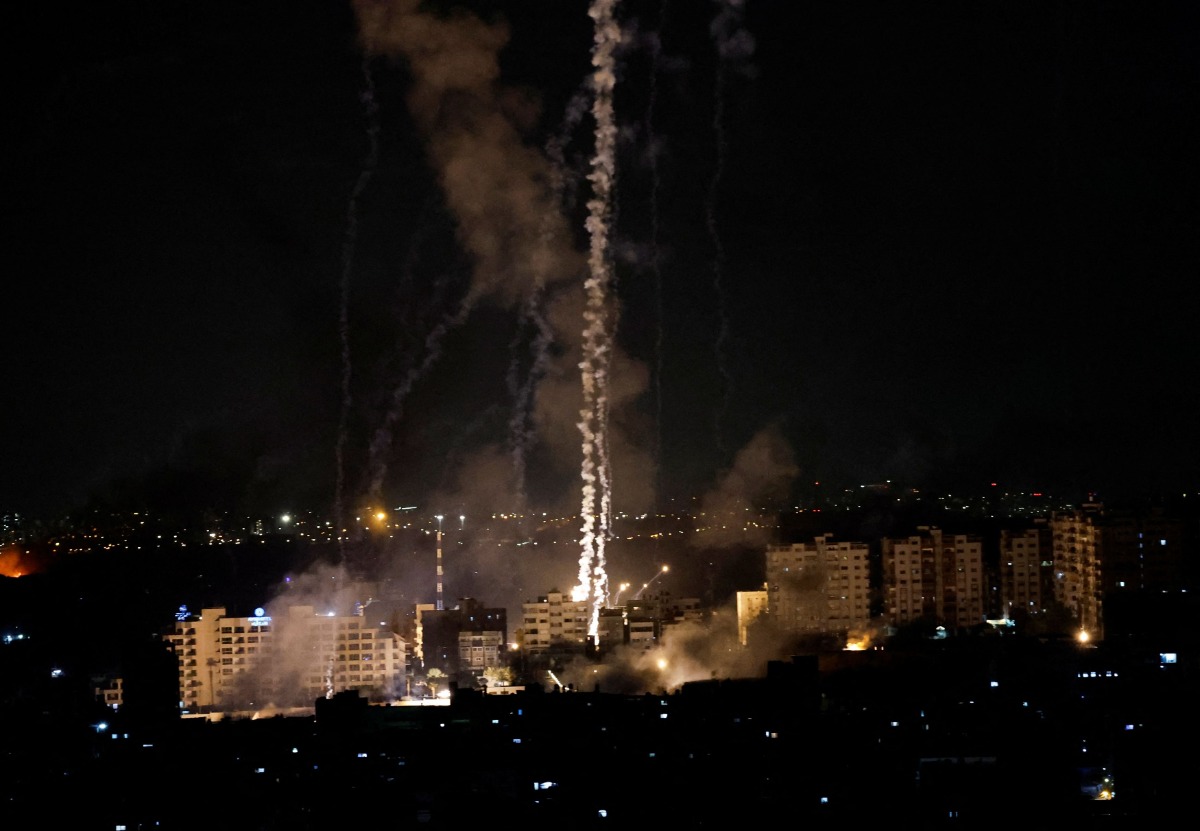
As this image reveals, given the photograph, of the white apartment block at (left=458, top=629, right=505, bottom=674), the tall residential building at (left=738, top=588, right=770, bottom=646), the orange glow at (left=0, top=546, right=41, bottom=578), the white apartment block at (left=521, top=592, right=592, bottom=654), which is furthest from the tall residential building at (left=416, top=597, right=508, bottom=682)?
the orange glow at (left=0, top=546, right=41, bottom=578)

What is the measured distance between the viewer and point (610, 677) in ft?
32.6

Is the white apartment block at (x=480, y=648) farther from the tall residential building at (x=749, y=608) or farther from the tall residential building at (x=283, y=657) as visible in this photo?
the tall residential building at (x=749, y=608)

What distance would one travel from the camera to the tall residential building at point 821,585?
465 inches

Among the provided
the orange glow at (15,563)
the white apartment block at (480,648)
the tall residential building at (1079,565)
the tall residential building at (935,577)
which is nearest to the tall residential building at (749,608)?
the tall residential building at (935,577)

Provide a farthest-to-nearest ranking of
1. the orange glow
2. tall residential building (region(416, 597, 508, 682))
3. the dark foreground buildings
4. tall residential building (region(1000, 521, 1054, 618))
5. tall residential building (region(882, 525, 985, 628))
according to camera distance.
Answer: the orange glow
tall residential building (region(1000, 521, 1054, 618))
tall residential building (region(882, 525, 985, 628))
tall residential building (region(416, 597, 508, 682))
the dark foreground buildings

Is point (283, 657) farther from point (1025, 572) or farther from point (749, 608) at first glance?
point (1025, 572)

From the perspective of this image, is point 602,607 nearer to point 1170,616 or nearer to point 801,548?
point 801,548

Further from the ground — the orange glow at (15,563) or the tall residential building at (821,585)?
the orange glow at (15,563)

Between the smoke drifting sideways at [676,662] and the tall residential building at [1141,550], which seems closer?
the smoke drifting sideways at [676,662]

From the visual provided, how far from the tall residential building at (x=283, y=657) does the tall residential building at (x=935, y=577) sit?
14.1 ft

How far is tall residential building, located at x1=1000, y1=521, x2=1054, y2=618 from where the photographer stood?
12.5m

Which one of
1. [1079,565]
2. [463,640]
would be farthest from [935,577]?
[463,640]

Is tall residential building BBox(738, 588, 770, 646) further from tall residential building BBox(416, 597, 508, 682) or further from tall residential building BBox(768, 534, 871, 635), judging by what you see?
tall residential building BBox(416, 597, 508, 682)

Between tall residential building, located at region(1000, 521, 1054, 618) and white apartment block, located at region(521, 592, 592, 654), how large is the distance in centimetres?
386
